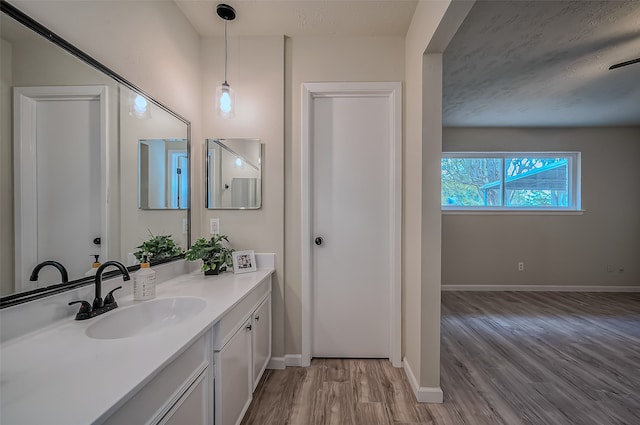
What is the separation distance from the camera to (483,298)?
3.67 m

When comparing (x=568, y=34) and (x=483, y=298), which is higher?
(x=568, y=34)

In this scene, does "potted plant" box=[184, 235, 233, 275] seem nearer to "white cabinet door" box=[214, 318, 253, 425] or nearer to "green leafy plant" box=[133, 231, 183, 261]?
"green leafy plant" box=[133, 231, 183, 261]

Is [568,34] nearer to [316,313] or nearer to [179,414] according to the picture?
[316,313]

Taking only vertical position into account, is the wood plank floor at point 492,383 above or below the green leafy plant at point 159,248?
below

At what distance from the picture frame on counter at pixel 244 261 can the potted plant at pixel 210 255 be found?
0.04m

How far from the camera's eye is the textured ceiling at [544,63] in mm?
1742

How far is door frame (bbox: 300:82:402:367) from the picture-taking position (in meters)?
2.01

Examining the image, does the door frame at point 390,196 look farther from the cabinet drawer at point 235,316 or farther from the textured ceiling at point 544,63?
the textured ceiling at point 544,63

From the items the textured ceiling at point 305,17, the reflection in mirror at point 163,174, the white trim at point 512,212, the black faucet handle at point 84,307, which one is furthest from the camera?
the white trim at point 512,212

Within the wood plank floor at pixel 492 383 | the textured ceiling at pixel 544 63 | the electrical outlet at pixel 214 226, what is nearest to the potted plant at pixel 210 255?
the electrical outlet at pixel 214 226

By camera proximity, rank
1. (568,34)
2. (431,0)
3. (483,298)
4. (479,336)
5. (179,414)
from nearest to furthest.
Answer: (179,414)
(431,0)
(568,34)
(479,336)
(483,298)

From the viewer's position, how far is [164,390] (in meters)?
0.80

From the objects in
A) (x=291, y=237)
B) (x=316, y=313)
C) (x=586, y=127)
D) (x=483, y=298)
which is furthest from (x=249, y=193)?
(x=586, y=127)

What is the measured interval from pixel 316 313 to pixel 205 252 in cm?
101
